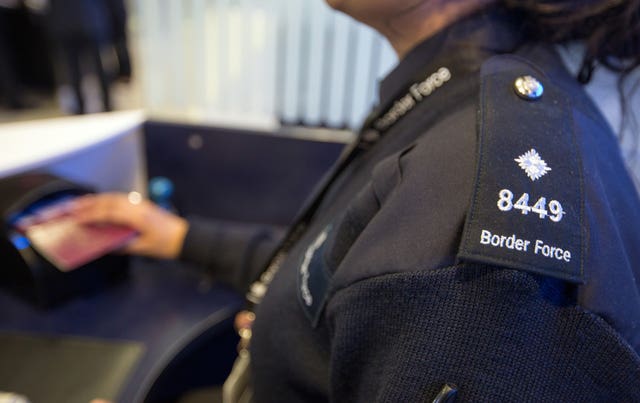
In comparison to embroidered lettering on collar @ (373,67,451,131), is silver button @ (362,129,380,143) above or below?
below

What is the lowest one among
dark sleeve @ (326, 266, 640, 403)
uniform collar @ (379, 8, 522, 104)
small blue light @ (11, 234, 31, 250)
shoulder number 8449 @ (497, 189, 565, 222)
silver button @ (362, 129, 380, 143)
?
small blue light @ (11, 234, 31, 250)

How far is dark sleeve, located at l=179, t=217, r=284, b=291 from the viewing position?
886 millimetres

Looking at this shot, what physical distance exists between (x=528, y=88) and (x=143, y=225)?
77 centimetres

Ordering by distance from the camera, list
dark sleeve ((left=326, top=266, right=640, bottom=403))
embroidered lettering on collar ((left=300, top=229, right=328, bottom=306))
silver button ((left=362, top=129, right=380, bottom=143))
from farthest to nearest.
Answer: silver button ((left=362, top=129, right=380, bottom=143)), embroidered lettering on collar ((left=300, top=229, right=328, bottom=306)), dark sleeve ((left=326, top=266, right=640, bottom=403))

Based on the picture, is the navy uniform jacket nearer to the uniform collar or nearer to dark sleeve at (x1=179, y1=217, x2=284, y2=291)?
the uniform collar

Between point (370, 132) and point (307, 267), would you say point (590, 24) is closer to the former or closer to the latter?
point (370, 132)

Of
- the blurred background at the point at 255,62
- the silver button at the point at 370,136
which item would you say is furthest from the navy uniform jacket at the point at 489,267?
the blurred background at the point at 255,62

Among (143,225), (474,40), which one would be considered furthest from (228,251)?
(474,40)

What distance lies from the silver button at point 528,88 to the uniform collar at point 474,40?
6 cm

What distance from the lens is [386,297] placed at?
1.09 feet

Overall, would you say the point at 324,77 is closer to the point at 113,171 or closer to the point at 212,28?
the point at 212,28

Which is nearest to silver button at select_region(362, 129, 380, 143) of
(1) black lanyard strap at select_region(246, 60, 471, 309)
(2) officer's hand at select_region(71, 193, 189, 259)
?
(1) black lanyard strap at select_region(246, 60, 471, 309)

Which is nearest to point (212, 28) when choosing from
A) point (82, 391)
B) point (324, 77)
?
point (324, 77)

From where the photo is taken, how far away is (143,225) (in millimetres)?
942
